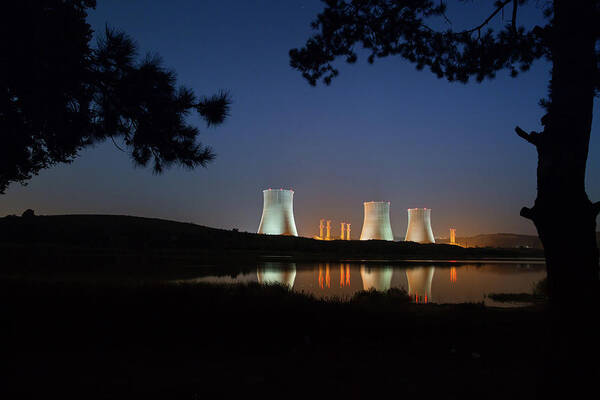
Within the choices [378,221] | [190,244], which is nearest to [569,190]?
[378,221]

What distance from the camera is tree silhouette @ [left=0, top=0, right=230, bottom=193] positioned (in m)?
3.67

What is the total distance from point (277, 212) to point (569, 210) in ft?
75.7

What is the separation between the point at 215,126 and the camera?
4488 millimetres

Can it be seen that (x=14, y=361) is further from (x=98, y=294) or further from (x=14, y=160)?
(x=14, y=160)

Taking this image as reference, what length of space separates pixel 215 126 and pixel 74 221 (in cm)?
3815

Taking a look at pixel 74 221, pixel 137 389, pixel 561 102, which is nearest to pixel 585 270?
pixel 561 102

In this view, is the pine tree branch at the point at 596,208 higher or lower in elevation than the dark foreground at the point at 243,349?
higher

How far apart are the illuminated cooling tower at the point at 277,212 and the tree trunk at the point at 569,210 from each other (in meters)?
22.9

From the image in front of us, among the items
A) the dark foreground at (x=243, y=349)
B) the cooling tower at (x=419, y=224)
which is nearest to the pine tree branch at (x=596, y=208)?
the dark foreground at (x=243, y=349)

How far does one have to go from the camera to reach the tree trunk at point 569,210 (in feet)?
6.91

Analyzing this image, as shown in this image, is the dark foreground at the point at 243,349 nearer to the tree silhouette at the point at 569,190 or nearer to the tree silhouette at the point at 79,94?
the tree silhouette at the point at 569,190

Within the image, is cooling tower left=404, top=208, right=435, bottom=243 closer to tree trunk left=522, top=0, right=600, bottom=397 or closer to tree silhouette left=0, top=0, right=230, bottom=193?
tree silhouette left=0, top=0, right=230, bottom=193

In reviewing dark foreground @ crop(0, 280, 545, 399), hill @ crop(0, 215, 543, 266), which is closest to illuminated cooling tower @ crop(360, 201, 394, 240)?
hill @ crop(0, 215, 543, 266)

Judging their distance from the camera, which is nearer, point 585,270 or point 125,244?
point 585,270
